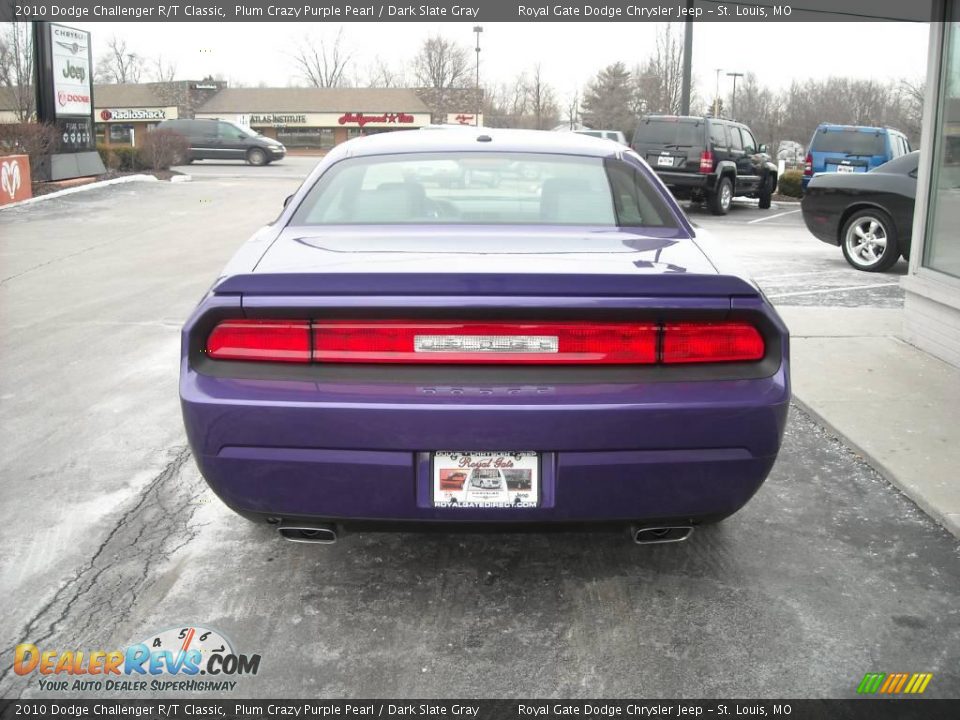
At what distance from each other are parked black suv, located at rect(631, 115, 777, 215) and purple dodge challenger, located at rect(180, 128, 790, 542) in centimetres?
1572

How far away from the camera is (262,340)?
2930mm

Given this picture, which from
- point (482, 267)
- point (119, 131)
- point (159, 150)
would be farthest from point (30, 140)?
point (119, 131)

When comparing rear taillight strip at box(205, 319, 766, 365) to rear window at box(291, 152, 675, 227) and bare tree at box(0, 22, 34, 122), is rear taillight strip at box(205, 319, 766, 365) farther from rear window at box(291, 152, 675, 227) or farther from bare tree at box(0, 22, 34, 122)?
bare tree at box(0, 22, 34, 122)

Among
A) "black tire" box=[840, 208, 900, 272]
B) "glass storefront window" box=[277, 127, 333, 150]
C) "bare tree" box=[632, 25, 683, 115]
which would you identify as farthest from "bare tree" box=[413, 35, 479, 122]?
"black tire" box=[840, 208, 900, 272]

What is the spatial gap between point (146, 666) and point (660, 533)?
5.41 ft

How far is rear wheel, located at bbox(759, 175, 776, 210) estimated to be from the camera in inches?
821

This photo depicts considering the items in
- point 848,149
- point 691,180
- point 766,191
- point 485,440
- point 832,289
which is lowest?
point 832,289

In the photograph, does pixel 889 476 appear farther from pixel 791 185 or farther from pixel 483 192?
pixel 791 185

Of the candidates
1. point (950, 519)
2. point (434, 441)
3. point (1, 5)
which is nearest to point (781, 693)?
point (434, 441)

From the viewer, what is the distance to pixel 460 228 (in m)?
3.65

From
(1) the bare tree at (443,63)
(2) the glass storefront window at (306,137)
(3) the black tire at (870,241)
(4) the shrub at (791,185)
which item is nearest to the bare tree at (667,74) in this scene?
(4) the shrub at (791,185)

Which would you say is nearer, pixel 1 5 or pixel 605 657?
pixel 605 657

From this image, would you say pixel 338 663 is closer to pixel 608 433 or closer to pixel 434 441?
pixel 434 441

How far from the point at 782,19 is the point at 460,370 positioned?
18512 mm
